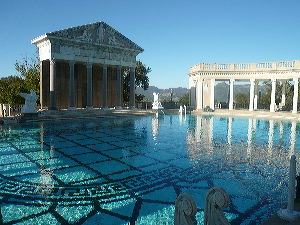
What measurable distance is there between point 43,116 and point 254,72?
24710 millimetres

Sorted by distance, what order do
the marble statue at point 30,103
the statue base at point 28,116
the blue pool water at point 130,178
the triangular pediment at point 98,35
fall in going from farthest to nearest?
the triangular pediment at point 98,35 → the marble statue at point 30,103 → the statue base at point 28,116 → the blue pool water at point 130,178

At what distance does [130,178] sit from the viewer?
6.74 metres

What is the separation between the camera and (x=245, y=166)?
791 centimetres

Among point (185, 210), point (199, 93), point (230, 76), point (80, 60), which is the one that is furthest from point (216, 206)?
point (230, 76)

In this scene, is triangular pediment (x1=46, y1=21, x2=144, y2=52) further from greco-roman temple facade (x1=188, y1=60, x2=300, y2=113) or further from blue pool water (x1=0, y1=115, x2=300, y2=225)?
blue pool water (x1=0, y1=115, x2=300, y2=225)

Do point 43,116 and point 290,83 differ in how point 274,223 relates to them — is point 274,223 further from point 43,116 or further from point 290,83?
point 290,83

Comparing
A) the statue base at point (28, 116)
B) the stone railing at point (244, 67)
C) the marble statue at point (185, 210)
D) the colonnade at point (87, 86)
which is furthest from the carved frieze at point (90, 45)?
the marble statue at point (185, 210)

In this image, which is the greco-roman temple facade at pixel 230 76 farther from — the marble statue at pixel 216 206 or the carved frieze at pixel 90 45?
the marble statue at pixel 216 206

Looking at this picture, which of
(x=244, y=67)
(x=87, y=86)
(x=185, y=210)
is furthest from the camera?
(x=244, y=67)

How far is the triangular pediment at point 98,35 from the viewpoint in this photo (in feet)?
74.0

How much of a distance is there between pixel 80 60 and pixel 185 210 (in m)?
23.6

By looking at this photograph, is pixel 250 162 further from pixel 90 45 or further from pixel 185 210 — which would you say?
pixel 90 45

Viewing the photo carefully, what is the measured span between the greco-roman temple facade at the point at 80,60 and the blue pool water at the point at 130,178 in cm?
1260

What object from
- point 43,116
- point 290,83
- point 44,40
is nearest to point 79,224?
point 43,116
